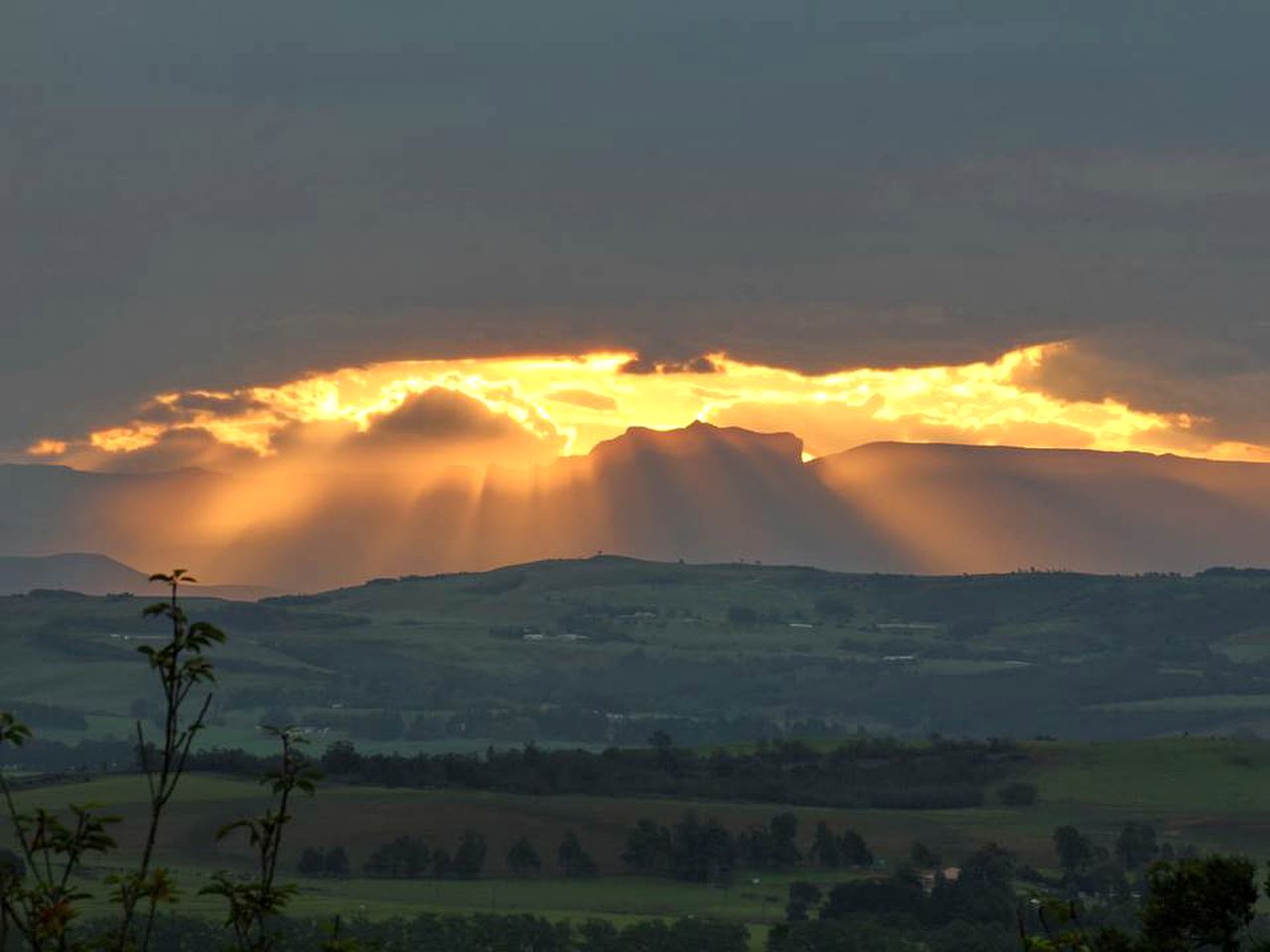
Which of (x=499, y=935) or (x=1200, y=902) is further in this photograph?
(x=499, y=935)

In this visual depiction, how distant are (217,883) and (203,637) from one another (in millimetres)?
4023

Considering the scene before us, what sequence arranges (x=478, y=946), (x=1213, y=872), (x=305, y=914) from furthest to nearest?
(x=305, y=914) < (x=478, y=946) < (x=1213, y=872)

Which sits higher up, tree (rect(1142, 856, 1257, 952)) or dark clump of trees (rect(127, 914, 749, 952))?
tree (rect(1142, 856, 1257, 952))

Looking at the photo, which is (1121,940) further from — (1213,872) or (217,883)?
(217,883)

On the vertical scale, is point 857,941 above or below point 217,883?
below

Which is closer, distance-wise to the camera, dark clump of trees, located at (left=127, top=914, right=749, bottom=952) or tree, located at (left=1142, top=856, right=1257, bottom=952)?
tree, located at (left=1142, top=856, right=1257, bottom=952)

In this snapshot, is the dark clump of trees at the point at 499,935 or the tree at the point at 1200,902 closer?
the tree at the point at 1200,902

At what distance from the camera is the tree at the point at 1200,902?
54812 mm

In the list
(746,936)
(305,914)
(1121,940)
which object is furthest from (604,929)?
(1121,940)

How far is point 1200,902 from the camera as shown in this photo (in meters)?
55.3

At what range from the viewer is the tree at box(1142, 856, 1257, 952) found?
180 ft

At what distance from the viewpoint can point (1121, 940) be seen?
57406mm

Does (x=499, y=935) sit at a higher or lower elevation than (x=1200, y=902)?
lower

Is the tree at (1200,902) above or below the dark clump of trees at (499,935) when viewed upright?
above
